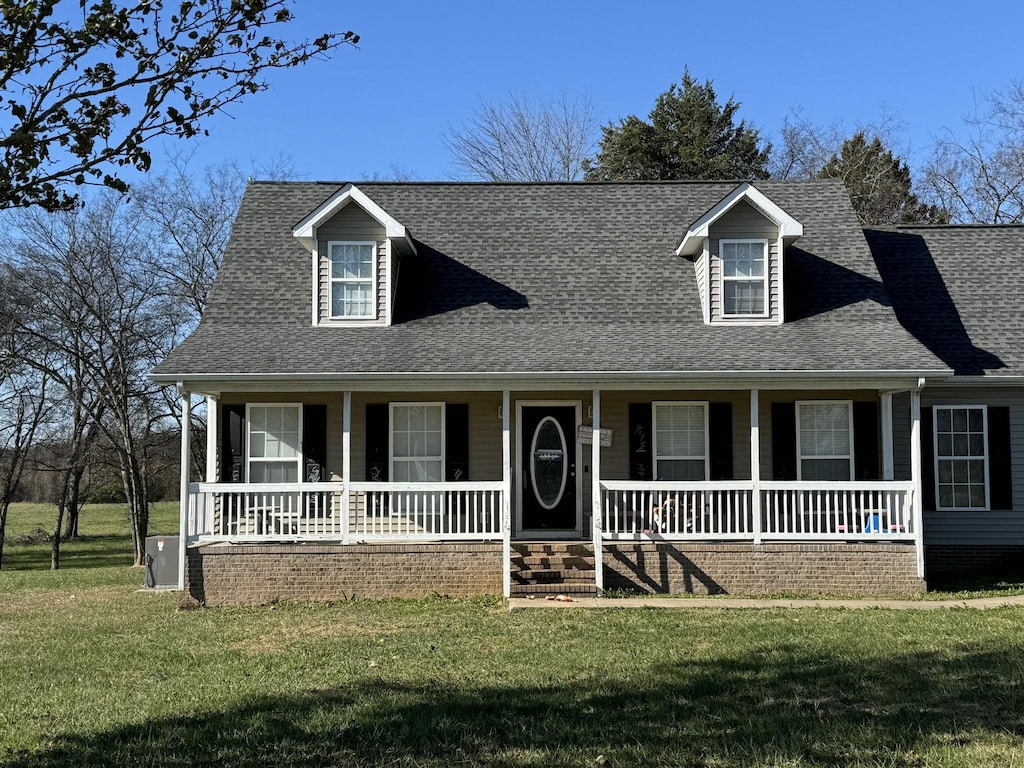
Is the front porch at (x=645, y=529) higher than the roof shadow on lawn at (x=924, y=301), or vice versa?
the roof shadow on lawn at (x=924, y=301)

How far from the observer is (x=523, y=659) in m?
10.2

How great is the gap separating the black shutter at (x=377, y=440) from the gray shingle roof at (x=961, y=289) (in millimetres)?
8989

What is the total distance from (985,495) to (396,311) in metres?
10.2

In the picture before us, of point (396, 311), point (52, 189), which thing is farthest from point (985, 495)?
point (52, 189)

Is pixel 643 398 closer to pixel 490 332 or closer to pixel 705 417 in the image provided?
pixel 705 417

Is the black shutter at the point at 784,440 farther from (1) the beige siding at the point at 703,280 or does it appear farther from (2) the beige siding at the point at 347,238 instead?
(2) the beige siding at the point at 347,238

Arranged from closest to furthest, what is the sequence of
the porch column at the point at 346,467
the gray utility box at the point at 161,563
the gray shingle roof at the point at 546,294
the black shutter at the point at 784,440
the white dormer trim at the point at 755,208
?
the porch column at the point at 346,467, the gray shingle roof at the point at 546,294, the black shutter at the point at 784,440, the white dormer trim at the point at 755,208, the gray utility box at the point at 161,563

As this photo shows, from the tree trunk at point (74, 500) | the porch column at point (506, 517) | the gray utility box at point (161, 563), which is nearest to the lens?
the porch column at point (506, 517)

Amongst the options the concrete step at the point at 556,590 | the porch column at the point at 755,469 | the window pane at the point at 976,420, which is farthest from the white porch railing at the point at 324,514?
the window pane at the point at 976,420

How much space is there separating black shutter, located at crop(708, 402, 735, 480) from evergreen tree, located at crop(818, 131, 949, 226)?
2308 centimetres

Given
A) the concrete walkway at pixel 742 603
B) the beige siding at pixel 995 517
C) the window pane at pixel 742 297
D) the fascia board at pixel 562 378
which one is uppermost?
the window pane at pixel 742 297

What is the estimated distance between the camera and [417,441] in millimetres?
16578

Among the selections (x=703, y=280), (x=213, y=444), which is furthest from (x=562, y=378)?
(x=213, y=444)

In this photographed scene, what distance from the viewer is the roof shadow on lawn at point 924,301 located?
1694 cm
